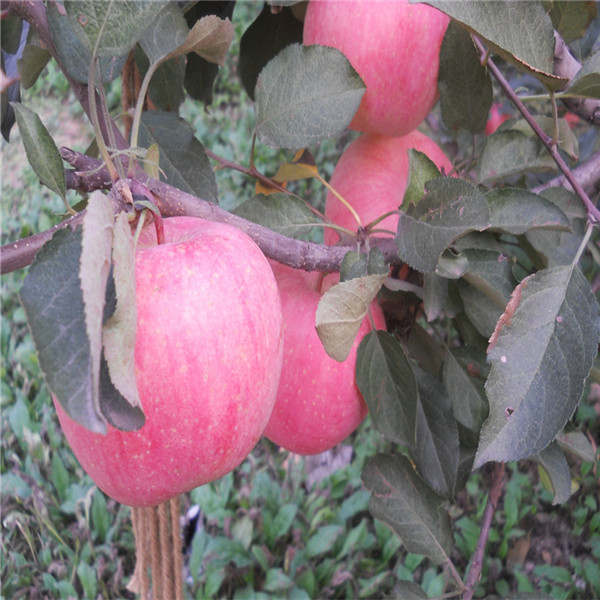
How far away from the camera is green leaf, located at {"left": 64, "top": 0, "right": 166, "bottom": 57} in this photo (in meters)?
0.40

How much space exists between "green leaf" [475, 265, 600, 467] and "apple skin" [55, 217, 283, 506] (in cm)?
16

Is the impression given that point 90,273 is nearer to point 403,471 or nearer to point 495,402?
point 495,402

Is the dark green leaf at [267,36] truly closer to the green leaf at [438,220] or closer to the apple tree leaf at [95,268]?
the green leaf at [438,220]

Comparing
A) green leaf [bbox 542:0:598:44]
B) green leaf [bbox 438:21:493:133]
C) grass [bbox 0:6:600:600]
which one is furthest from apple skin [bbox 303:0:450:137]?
grass [bbox 0:6:600:600]

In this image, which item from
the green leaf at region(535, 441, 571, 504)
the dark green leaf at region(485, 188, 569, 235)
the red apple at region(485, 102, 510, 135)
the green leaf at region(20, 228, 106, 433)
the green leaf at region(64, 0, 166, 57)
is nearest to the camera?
the green leaf at region(20, 228, 106, 433)

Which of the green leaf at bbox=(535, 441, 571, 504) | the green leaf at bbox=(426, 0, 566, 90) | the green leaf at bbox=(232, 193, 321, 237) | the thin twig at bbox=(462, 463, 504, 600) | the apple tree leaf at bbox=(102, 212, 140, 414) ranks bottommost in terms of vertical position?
the thin twig at bbox=(462, 463, 504, 600)

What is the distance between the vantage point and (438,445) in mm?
629

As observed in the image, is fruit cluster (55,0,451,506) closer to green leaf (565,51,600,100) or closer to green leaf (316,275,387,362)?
green leaf (316,275,387,362)

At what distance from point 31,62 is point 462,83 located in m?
0.42

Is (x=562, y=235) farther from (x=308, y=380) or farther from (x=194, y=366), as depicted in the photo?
(x=194, y=366)

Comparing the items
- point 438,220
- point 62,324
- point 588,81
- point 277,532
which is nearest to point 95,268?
point 62,324

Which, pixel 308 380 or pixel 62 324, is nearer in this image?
pixel 62 324

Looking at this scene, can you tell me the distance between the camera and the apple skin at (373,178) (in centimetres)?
70

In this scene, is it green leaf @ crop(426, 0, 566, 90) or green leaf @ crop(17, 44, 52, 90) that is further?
green leaf @ crop(17, 44, 52, 90)
